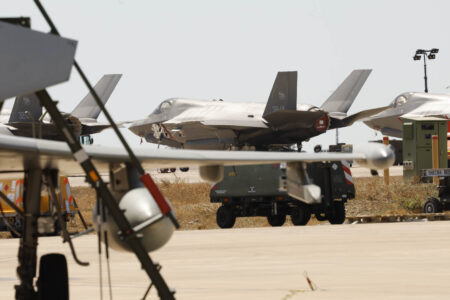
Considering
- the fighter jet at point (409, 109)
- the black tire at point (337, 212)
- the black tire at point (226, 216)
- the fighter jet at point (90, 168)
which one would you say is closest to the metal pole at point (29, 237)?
the fighter jet at point (90, 168)

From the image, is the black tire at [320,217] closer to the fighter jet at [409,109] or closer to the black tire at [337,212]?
the black tire at [337,212]

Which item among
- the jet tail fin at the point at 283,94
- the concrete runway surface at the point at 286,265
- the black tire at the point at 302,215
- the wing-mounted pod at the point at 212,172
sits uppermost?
the wing-mounted pod at the point at 212,172

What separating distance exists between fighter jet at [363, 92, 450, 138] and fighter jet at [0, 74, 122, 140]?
67.2 feet

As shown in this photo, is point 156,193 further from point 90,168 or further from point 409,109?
point 409,109

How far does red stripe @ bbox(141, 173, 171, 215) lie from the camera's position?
736 cm

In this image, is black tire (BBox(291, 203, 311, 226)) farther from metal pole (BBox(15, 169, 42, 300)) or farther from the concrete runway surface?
metal pole (BBox(15, 169, 42, 300))

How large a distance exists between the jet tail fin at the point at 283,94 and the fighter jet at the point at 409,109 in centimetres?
820

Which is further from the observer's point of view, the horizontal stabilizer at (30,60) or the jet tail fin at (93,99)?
the jet tail fin at (93,99)

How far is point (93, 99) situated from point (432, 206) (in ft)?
140

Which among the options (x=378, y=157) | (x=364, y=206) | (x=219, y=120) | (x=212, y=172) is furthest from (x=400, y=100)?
(x=378, y=157)

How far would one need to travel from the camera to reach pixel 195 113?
2825 inches

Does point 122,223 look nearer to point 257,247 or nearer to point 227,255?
point 227,255

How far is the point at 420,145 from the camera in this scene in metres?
36.7

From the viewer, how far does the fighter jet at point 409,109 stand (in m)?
70.2
